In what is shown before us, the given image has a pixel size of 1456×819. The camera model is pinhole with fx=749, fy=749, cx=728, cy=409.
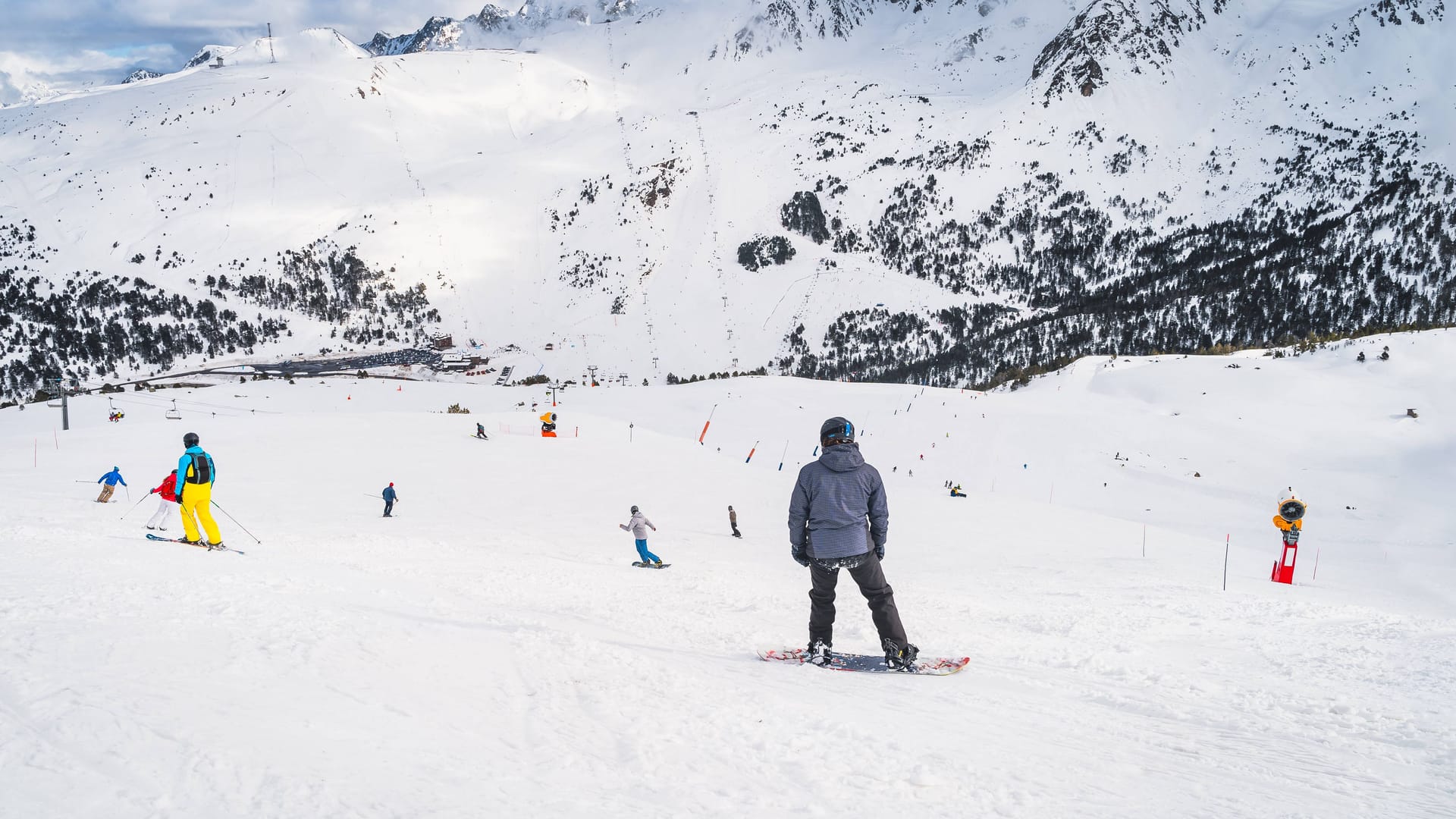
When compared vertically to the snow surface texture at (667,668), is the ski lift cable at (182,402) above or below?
below

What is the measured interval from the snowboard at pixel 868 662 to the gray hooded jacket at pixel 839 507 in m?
1.37

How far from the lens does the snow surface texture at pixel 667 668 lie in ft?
14.0

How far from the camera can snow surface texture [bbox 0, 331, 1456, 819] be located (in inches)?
168

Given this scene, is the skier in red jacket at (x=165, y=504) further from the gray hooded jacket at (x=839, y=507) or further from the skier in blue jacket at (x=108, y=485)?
the gray hooded jacket at (x=839, y=507)

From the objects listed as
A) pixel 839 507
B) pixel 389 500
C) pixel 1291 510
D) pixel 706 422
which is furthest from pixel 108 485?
pixel 706 422

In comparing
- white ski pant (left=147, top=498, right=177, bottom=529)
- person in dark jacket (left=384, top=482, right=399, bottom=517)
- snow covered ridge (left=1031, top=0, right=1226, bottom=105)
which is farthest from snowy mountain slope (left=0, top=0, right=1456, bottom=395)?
white ski pant (left=147, top=498, right=177, bottom=529)

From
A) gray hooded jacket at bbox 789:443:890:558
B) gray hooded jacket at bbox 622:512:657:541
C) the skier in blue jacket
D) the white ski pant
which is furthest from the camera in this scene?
the skier in blue jacket

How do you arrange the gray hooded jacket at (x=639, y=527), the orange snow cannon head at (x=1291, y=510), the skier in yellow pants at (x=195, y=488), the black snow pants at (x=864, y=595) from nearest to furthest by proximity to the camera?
the black snow pants at (x=864, y=595) < the skier in yellow pants at (x=195, y=488) < the orange snow cannon head at (x=1291, y=510) < the gray hooded jacket at (x=639, y=527)

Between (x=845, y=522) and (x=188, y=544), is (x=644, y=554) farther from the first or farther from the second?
(x=845, y=522)

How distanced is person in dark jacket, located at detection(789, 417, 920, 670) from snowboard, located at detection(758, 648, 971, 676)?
0.24 meters

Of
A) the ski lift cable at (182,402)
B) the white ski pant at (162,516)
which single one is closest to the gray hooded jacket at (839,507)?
the white ski pant at (162,516)

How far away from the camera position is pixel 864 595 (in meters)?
7.07

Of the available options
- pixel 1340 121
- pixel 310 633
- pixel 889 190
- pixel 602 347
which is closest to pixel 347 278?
pixel 602 347

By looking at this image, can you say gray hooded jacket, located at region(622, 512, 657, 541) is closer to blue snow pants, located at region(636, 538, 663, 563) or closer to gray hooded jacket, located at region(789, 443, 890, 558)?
blue snow pants, located at region(636, 538, 663, 563)
